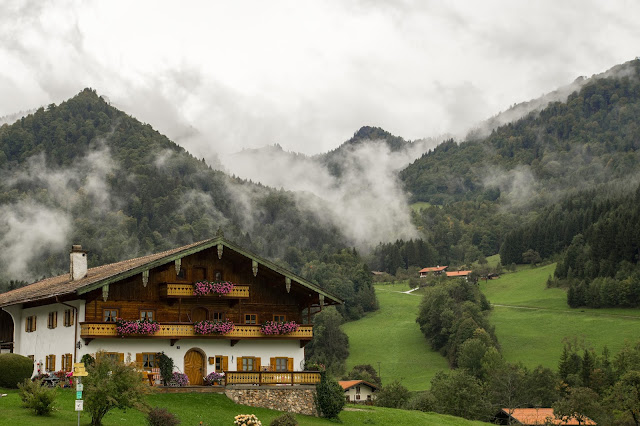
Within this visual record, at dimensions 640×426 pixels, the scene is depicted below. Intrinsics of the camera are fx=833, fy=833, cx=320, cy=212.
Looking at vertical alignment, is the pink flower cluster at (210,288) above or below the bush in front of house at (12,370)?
above

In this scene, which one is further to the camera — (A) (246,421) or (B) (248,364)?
Answer: (B) (248,364)

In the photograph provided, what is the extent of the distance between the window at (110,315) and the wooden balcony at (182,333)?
1.44 meters

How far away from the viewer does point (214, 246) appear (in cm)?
5169

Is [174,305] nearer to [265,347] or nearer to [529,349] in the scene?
[265,347]

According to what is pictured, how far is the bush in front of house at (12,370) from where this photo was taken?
44.4m

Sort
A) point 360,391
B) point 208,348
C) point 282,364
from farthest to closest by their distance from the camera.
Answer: point 360,391
point 282,364
point 208,348

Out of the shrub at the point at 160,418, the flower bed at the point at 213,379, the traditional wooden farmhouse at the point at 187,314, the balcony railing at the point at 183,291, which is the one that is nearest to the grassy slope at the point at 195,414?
the shrub at the point at 160,418

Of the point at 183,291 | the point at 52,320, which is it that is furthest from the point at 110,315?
Answer: the point at 52,320

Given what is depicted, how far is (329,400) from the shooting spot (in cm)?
4459

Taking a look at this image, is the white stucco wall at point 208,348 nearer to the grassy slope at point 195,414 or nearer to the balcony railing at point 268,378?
the balcony railing at point 268,378

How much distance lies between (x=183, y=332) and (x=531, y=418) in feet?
152

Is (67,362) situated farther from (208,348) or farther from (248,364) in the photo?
(248,364)

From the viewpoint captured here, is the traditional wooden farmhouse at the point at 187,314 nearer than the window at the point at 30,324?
Yes

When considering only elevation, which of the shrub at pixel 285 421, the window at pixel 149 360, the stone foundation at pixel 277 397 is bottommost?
the shrub at pixel 285 421
